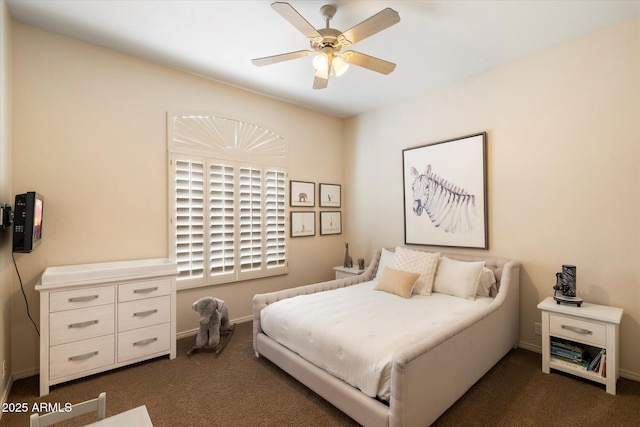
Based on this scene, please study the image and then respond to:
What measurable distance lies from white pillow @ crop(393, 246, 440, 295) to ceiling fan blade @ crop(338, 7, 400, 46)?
2196 millimetres

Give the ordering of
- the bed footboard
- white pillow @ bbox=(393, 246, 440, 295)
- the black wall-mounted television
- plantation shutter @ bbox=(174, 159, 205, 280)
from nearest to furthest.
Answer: the bed footboard → the black wall-mounted television → white pillow @ bbox=(393, 246, 440, 295) → plantation shutter @ bbox=(174, 159, 205, 280)

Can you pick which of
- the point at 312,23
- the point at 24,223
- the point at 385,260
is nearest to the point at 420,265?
the point at 385,260

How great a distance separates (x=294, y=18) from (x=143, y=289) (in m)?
2.45

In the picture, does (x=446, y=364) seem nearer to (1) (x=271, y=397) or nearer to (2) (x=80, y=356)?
(1) (x=271, y=397)

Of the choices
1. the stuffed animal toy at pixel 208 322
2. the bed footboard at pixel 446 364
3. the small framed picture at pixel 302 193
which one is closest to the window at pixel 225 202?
the small framed picture at pixel 302 193

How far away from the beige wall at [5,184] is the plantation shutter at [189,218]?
1.26 meters

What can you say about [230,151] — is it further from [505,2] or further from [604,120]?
[604,120]

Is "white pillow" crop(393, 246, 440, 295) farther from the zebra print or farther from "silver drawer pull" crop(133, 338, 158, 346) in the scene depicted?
"silver drawer pull" crop(133, 338, 158, 346)

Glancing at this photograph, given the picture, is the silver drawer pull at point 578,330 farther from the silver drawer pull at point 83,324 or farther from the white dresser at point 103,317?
the silver drawer pull at point 83,324

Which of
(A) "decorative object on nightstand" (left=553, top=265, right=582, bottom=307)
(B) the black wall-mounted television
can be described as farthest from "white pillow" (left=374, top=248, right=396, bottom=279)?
(B) the black wall-mounted television

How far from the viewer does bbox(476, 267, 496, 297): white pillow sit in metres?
3.01

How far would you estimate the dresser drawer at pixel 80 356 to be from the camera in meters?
2.32

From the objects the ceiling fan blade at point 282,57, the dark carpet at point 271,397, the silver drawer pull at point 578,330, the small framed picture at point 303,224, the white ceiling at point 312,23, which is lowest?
the dark carpet at point 271,397

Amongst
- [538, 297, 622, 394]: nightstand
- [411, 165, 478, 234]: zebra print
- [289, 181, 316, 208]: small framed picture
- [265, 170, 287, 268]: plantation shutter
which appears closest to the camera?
[538, 297, 622, 394]: nightstand
